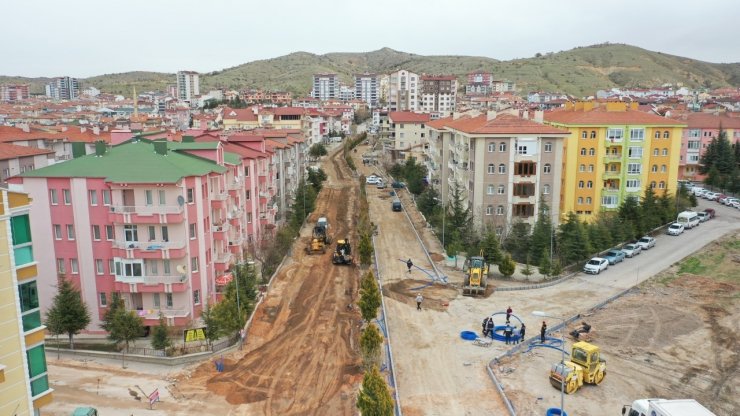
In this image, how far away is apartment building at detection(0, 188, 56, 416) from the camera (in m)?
17.6

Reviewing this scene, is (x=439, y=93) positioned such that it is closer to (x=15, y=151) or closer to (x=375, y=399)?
(x=15, y=151)

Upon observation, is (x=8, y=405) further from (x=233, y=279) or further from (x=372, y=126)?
(x=372, y=126)

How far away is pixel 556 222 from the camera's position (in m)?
57.1

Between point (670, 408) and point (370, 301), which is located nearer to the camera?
point (670, 408)

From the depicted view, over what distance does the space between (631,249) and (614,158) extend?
41.6ft

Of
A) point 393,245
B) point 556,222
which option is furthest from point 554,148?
point 393,245

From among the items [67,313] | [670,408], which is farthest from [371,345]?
[67,313]

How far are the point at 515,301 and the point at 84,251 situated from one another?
2798 cm

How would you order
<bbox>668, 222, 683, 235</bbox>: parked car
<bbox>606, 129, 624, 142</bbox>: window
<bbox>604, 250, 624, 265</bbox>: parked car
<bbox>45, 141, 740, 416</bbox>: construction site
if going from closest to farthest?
<bbox>45, 141, 740, 416</bbox>: construction site
<bbox>604, 250, 624, 265</bbox>: parked car
<bbox>668, 222, 683, 235</bbox>: parked car
<bbox>606, 129, 624, 142</bbox>: window

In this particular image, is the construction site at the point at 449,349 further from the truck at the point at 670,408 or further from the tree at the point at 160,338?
the truck at the point at 670,408

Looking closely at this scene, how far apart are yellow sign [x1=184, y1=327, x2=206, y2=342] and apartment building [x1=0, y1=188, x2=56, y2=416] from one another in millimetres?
12258

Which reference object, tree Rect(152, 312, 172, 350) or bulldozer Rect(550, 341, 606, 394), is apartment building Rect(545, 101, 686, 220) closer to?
bulldozer Rect(550, 341, 606, 394)

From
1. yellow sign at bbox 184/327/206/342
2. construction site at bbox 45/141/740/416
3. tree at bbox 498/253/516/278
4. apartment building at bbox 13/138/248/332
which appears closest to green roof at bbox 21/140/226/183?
apartment building at bbox 13/138/248/332

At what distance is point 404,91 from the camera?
18500cm
